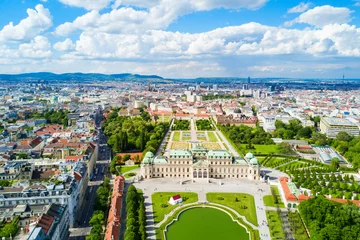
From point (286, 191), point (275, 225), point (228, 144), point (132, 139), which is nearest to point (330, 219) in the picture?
point (275, 225)

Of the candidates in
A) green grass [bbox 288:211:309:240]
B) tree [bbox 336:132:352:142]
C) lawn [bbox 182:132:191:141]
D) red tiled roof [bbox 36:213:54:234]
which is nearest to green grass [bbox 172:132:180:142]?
lawn [bbox 182:132:191:141]

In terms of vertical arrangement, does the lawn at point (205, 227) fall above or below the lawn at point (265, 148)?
above

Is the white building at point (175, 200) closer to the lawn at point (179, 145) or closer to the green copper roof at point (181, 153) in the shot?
the green copper roof at point (181, 153)

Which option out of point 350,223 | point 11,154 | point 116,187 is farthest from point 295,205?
point 11,154

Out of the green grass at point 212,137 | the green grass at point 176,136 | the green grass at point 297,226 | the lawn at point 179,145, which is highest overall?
the green grass at point 297,226

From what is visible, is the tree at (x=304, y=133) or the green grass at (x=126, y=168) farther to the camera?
the tree at (x=304, y=133)

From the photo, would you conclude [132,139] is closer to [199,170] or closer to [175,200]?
[199,170]

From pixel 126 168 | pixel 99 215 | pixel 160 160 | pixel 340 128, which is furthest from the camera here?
pixel 340 128

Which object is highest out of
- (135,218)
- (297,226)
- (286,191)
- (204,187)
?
(286,191)

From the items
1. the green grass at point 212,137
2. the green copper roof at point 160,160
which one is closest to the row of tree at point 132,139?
the green copper roof at point 160,160
